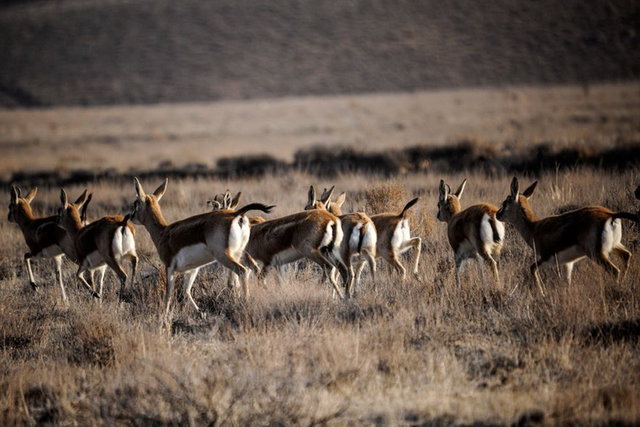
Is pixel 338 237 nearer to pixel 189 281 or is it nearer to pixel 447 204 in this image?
pixel 189 281

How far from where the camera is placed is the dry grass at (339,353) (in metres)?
6.69

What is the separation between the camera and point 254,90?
244 feet

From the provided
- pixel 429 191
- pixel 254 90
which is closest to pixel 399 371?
pixel 429 191

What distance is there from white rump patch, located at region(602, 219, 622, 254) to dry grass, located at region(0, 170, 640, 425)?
448mm

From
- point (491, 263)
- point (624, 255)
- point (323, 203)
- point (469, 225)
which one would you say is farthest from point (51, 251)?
point (624, 255)

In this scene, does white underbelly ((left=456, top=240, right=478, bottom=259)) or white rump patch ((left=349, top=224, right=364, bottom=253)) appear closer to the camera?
white rump patch ((left=349, top=224, right=364, bottom=253))

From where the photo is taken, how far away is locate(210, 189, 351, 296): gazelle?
33.4ft

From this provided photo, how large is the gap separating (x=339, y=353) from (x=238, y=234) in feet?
9.57

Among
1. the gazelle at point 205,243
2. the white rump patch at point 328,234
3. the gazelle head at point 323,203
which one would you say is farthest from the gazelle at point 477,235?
the gazelle at point 205,243

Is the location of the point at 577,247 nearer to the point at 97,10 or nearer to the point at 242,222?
the point at 242,222

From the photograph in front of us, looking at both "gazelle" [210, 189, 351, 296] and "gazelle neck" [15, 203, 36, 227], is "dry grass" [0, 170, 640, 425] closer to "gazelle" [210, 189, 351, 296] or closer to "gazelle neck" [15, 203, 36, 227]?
"gazelle" [210, 189, 351, 296]

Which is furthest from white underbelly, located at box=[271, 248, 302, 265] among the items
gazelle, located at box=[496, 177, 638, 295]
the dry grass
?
gazelle, located at box=[496, 177, 638, 295]

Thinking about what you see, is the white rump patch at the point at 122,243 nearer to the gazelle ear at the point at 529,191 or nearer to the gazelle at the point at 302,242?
the gazelle at the point at 302,242

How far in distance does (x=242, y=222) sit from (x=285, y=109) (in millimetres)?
51113
